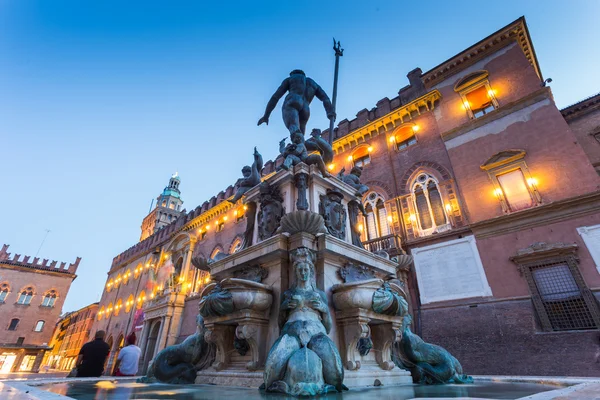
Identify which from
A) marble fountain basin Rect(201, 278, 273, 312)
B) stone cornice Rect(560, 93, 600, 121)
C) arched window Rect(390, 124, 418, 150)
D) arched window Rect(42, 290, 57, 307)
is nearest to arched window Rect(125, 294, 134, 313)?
arched window Rect(42, 290, 57, 307)

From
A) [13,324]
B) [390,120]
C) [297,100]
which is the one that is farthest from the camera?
[13,324]

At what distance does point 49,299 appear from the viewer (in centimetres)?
3762

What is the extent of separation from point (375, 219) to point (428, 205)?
282cm

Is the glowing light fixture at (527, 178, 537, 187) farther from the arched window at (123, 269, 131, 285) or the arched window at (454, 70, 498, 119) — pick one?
the arched window at (123, 269, 131, 285)

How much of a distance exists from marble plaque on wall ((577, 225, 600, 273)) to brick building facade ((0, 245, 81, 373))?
162 feet

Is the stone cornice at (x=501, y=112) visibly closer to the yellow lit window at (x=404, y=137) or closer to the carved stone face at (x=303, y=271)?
the yellow lit window at (x=404, y=137)

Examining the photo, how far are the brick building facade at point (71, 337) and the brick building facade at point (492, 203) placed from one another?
142ft

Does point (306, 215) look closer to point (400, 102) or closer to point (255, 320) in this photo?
point (255, 320)

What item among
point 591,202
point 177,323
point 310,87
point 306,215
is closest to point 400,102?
point 591,202

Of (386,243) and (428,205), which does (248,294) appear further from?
(428,205)

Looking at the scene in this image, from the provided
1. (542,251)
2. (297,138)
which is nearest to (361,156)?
(542,251)

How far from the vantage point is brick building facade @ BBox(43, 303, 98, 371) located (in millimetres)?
40013

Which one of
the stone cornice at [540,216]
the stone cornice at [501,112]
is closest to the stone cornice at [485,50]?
the stone cornice at [501,112]

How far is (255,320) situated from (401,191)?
43.7 feet
